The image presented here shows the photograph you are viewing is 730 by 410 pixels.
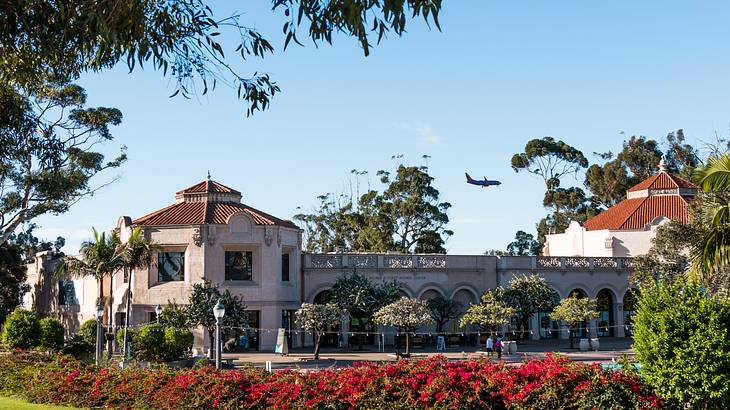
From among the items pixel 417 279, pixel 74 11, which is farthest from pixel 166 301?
pixel 74 11

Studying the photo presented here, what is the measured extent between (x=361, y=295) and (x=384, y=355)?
3.50m

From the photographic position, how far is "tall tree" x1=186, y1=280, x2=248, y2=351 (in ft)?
127

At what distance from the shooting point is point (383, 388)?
17.9 meters

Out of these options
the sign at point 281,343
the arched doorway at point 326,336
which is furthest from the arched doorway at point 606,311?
the sign at point 281,343

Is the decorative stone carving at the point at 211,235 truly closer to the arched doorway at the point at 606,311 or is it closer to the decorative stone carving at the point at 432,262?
→ the decorative stone carving at the point at 432,262

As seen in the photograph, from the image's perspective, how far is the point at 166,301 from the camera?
43656 mm

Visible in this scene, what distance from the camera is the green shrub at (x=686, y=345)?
1642 centimetres

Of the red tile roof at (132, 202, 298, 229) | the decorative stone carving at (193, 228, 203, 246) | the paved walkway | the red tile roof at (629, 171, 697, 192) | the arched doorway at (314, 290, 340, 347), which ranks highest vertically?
the red tile roof at (629, 171, 697, 192)

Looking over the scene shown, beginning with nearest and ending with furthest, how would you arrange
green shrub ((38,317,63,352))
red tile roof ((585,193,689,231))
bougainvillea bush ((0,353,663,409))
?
bougainvillea bush ((0,353,663,409))
green shrub ((38,317,63,352))
red tile roof ((585,193,689,231))

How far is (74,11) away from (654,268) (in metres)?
42.5

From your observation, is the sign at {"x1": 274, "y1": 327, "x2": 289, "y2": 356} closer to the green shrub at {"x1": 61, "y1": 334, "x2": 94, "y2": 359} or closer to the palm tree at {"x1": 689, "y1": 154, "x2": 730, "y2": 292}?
the green shrub at {"x1": 61, "y1": 334, "x2": 94, "y2": 359}

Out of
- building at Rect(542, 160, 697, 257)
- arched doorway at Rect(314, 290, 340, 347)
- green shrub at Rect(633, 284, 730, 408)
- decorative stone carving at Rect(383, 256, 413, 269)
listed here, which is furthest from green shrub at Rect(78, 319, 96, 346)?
building at Rect(542, 160, 697, 257)

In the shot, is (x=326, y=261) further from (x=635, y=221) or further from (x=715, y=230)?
(x=715, y=230)

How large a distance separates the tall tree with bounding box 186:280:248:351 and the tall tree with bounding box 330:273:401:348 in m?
6.16
